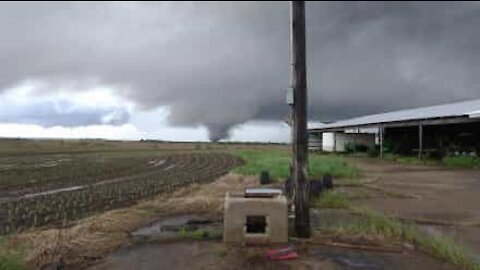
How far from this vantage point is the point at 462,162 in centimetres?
2855

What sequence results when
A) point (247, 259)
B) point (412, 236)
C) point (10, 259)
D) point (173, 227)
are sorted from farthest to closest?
point (173, 227) < point (412, 236) < point (247, 259) < point (10, 259)

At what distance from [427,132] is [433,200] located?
84.6 feet

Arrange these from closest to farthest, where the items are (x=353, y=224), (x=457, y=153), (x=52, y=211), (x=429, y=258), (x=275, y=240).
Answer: (x=429, y=258) < (x=275, y=240) < (x=353, y=224) < (x=52, y=211) < (x=457, y=153)

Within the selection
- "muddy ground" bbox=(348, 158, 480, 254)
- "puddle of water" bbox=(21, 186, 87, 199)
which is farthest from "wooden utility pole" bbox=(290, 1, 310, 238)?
"puddle of water" bbox=(21, 186, 87, 199)

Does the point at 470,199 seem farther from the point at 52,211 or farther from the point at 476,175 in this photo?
the point at 52,211

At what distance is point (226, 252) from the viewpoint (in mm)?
7941

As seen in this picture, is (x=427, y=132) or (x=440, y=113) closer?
(x=440, y=113)

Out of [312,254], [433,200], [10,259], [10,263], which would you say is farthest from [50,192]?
[312,254]

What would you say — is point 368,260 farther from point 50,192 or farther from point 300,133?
point 50,192

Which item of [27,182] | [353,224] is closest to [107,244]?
[353,224]

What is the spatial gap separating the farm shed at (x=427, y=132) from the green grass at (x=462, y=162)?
1749 mm

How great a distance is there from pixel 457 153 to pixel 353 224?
2472 centimetres

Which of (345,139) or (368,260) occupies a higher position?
(345,139)

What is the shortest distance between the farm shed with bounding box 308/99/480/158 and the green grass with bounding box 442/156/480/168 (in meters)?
1.75
